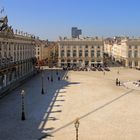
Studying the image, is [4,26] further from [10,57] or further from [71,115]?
[71,115]

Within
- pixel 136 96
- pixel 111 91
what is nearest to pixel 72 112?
pixel 136 96

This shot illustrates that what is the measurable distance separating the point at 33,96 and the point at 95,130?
24.1 meters

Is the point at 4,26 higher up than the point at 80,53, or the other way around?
the point at 4,26

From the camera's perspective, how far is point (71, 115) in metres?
→ 40.2

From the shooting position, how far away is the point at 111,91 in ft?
205

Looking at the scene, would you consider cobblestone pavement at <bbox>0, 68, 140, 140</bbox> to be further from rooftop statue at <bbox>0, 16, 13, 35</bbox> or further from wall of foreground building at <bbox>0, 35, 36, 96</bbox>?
rooftop statue at <bbox>0, 16, 13, 35</bbox>

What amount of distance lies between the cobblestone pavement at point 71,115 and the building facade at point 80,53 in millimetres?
72970

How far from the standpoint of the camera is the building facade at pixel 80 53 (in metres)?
133

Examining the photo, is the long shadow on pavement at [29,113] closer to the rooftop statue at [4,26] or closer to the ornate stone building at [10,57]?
the ornate stone building at [10,57]

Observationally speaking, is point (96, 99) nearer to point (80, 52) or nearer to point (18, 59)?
point (18, 59)

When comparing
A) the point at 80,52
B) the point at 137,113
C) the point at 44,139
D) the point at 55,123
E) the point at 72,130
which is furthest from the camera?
the point at 80,52

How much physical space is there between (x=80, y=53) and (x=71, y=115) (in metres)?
94.4

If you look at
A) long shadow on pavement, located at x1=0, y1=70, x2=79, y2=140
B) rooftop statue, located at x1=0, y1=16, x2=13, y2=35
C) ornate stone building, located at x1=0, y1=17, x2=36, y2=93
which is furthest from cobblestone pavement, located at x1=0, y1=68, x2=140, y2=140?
rooftop statue, located at x1=0, y1=16, x2=13, y2=35

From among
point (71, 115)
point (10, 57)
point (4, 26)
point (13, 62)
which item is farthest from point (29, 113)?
point (13, 62)
